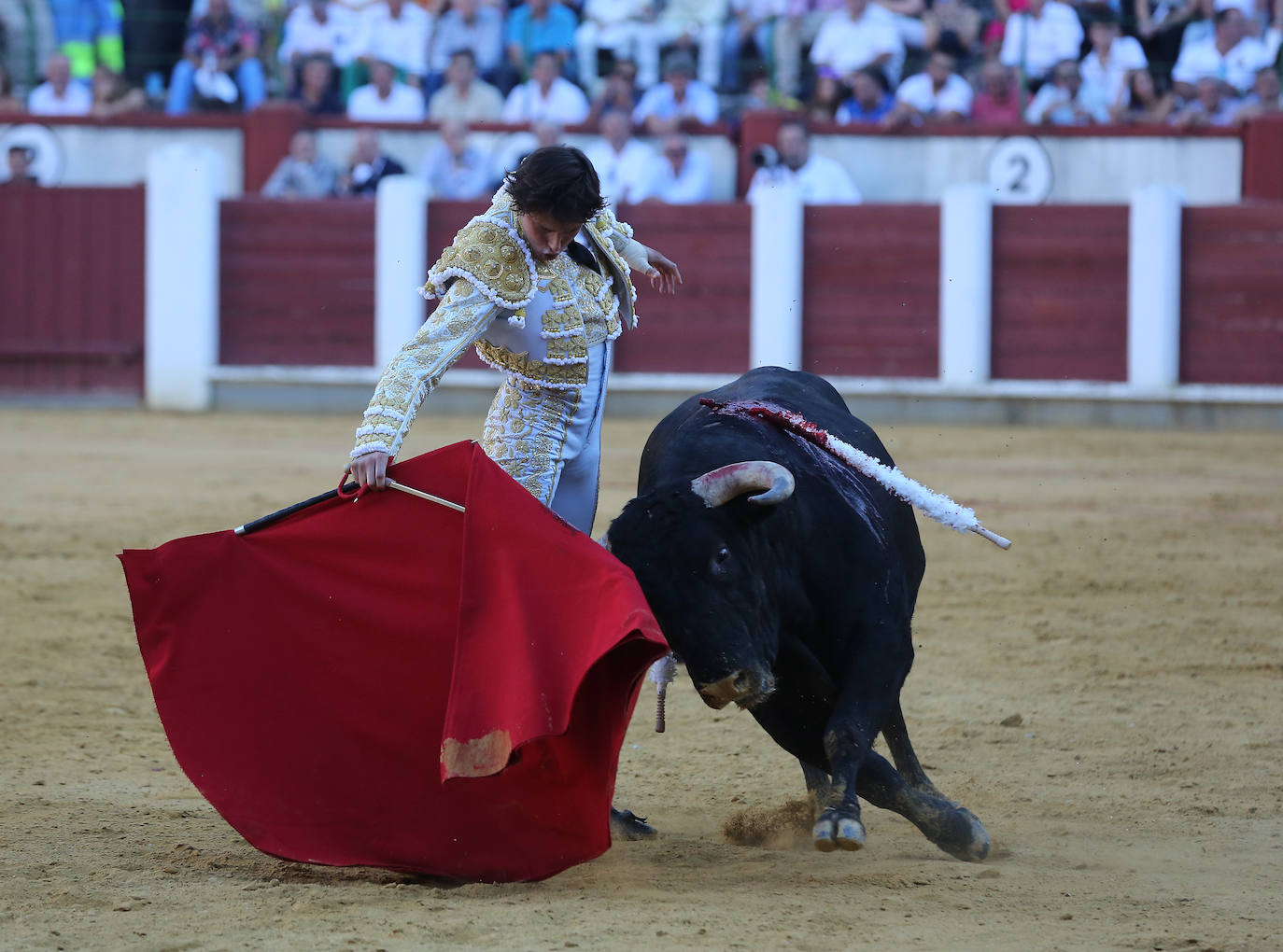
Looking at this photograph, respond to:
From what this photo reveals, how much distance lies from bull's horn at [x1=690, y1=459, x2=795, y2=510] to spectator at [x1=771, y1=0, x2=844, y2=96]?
792cm

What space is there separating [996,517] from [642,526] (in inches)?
152

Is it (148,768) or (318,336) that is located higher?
(318,336)

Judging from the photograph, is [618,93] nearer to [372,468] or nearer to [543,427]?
[543,427]

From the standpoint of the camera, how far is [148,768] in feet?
10.7

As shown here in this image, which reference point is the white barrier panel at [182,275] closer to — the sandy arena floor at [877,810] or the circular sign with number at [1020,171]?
the sandy arena floor at [877,810]

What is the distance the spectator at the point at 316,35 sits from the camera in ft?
34.0

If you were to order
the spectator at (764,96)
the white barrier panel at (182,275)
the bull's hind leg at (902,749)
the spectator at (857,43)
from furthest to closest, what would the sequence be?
the spectator at (764,96)
the white barrier panel at (182,275)
the spectator at (857,43)
the bull's hind leg at (902,749)

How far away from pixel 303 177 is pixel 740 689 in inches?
320

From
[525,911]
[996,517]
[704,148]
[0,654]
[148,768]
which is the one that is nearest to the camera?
[525,911]

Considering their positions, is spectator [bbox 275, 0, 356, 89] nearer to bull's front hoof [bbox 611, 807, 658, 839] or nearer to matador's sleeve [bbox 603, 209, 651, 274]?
matador's sleeve [bbox 603, 209, 651, 274]

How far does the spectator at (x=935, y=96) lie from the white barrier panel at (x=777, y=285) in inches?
31.4

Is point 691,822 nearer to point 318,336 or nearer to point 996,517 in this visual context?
point 996,517

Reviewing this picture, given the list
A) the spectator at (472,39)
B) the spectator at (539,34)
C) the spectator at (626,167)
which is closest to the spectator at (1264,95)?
the spectator at (626,167)

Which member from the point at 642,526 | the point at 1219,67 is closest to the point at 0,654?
the point at 642,526
